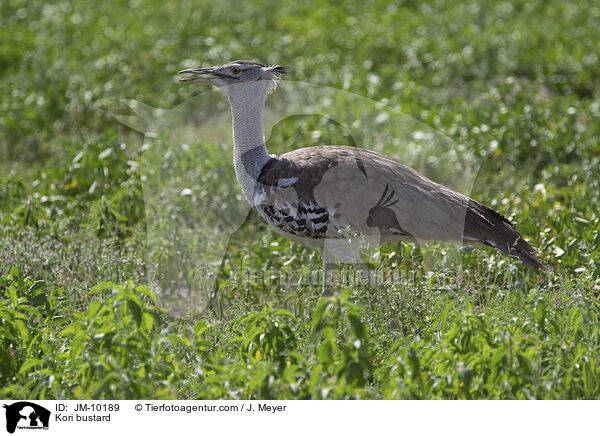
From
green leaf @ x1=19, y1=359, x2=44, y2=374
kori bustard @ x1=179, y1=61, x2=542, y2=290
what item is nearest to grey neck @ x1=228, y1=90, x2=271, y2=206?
kori bustard @ x1=179, y1=61, x2=542, y2=290

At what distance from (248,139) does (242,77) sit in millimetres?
330

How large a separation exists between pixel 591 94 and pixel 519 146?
2273 mm

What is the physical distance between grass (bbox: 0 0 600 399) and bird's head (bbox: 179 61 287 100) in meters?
0.95

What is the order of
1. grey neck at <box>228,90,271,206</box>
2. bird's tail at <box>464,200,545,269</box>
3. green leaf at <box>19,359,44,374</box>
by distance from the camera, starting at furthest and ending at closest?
grey neck at <box>228,90,271,206</box>
bird's tail at <box>464,200,545,269</box>
green leaf at <box>19,359,44,374</box>

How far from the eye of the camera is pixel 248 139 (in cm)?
375

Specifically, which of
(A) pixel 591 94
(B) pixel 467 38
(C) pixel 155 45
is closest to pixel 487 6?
(B) pixel 467 38

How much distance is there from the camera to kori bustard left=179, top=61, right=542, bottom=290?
350cm

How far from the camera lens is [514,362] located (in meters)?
2.59

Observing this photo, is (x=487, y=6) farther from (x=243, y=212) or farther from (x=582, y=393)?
(x=582, y=393)

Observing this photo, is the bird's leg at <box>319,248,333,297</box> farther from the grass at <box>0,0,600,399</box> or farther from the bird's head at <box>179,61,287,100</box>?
the bird's head at <box>179,61,287,100</box>

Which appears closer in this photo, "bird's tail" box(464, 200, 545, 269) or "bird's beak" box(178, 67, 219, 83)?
"bird's tail" box(464, 200, 545, 269)

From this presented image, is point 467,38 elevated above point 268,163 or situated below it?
above
